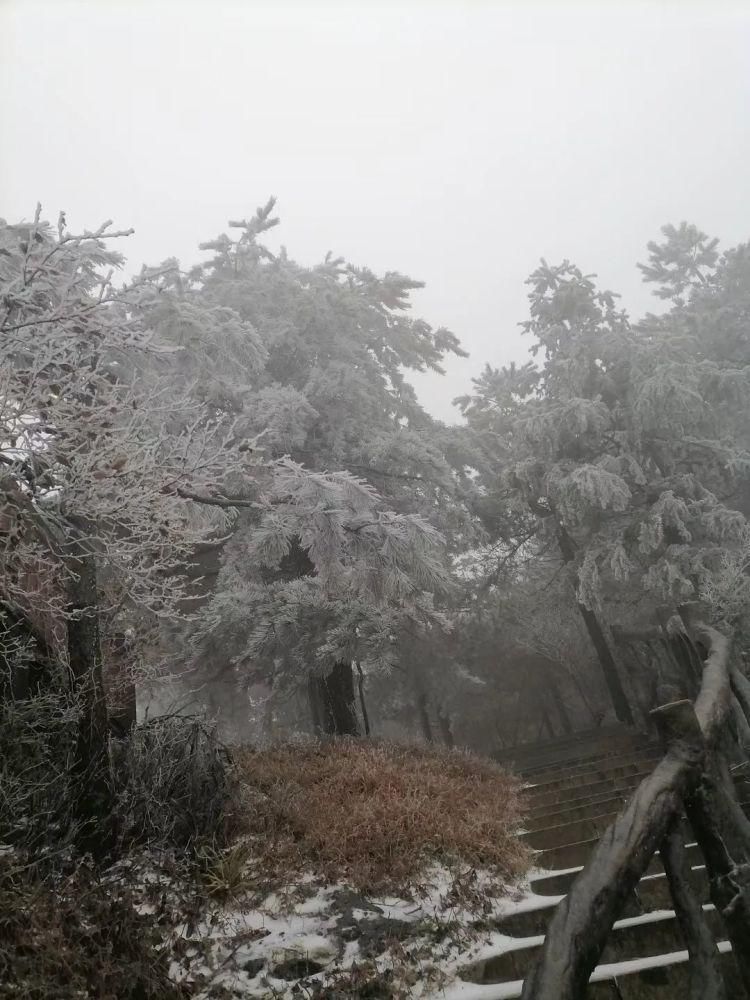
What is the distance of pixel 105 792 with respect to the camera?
5.23 meters

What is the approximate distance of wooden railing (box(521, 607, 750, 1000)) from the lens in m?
1.66

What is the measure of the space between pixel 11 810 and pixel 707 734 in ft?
15.5

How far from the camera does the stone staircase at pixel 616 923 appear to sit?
3279 mm

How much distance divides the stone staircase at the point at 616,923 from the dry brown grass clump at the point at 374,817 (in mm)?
336

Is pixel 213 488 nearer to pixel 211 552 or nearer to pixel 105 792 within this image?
pixel 105 792

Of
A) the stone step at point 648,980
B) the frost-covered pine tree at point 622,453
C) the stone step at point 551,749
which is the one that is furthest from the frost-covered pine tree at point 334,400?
the stone step at point 648,980

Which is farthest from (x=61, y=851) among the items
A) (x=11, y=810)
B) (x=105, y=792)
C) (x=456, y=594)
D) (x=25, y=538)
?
(x=456, y=594)

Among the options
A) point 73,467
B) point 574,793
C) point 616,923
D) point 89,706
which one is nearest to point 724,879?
point 616,923

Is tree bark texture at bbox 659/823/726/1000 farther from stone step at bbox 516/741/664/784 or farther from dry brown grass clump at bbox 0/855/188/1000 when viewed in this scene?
stone step at bbox 516/741/664/784

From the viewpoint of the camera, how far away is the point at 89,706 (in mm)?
5508

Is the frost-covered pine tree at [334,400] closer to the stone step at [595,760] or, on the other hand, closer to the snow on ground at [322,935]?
the stone step at [595,760]

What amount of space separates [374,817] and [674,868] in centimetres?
416

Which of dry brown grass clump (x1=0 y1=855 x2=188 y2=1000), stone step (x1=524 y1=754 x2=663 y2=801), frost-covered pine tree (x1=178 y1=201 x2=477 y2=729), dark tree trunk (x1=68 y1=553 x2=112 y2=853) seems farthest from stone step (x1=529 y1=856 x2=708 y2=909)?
frost-covered pine tree (x1=178 y1=201 x2=477 y2=729)

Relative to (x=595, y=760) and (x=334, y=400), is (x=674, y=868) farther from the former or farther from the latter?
(x=334, y=400)
